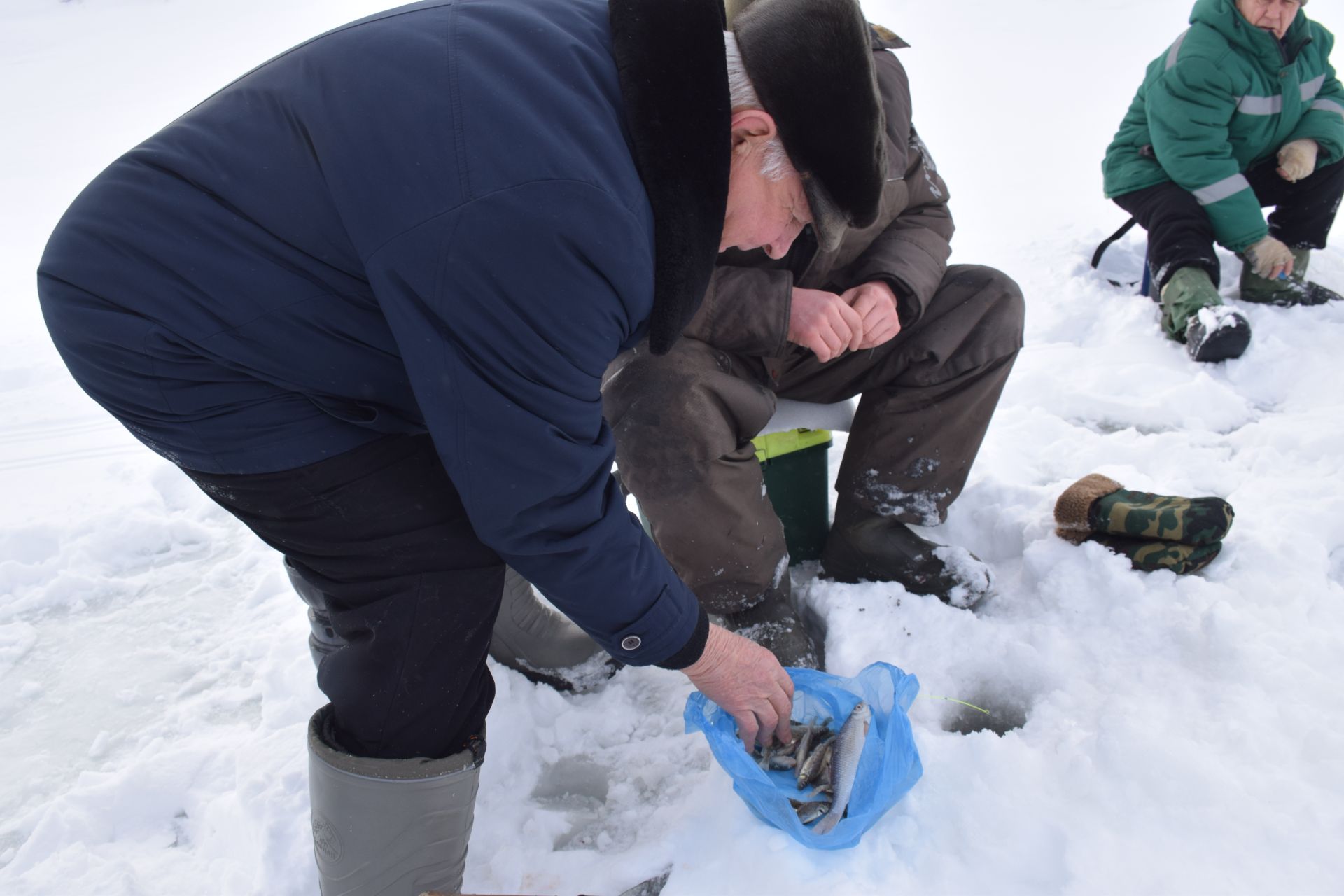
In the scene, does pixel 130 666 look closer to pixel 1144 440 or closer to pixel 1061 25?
pixel 1144 440

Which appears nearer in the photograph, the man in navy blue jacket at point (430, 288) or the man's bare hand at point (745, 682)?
the man in navy blue jacket at point (430, 288)

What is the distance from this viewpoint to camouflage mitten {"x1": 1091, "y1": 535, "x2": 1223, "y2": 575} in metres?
1.81

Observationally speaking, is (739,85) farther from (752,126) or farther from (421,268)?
(421,268)

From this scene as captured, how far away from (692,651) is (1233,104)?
3248mm

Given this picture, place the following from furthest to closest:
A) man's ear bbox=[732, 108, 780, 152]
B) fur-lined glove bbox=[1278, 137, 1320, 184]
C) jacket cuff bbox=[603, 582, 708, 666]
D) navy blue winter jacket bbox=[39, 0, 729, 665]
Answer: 1. fur-lined glove bbox=[1278, 137, 1320, 184]
2. jacket cuff bbox=[603, 582, 708, 666]
3. man's ear bbox=[732, 108, 780, 152]
4. navy blue winter jacket bbox=[39, 0, 729, 665]

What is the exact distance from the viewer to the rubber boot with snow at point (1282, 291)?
3.18 m

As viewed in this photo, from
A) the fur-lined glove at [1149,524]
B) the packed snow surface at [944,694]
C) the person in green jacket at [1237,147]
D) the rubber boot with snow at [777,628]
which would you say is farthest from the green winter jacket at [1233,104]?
the rubber boot with snow at [777,628]

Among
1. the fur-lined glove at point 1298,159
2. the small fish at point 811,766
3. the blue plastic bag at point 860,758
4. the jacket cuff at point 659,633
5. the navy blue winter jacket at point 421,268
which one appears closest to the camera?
the navy blue winter jacket at point 421,268

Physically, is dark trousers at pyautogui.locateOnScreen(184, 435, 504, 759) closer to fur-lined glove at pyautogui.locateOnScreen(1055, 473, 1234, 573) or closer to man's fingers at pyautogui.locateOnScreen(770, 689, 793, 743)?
man's fingers at pyautogui.locateOnScreen(770, 689, 793, 743)

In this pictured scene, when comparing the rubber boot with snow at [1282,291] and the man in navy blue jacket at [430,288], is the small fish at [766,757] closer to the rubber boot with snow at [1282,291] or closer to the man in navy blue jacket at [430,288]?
the man in navy blue jacket at [430,288]

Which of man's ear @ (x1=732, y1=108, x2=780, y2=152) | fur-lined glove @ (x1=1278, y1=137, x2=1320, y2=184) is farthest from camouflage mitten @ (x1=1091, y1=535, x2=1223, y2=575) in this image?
fur-lined glove @ (x1=1278, y1=137, x2=1320, y2=184)

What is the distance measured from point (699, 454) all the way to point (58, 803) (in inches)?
58.3

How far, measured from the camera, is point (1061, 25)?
955cm

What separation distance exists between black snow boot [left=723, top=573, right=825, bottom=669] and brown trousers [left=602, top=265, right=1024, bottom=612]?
0.04 m
